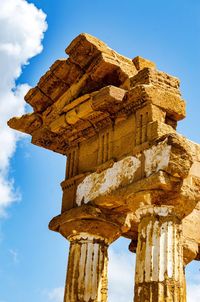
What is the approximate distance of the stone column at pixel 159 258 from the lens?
1041 cm

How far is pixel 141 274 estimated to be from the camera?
423 inches

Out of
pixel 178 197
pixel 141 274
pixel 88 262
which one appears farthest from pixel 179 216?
pixel 88 262

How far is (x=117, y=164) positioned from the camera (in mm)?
12148

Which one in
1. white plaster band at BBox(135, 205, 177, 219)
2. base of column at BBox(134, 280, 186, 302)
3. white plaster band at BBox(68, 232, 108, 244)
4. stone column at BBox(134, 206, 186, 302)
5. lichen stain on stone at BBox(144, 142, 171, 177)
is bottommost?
base of column at BBox(134, 280, 186, 302)

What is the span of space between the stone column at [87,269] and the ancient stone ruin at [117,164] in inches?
0.8

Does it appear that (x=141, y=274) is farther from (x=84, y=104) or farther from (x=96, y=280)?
(x=84, y=104)

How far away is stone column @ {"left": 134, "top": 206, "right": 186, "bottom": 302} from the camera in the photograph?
34.2ft

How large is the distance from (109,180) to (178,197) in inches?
65.6

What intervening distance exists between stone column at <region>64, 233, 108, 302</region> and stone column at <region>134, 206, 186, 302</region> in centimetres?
163

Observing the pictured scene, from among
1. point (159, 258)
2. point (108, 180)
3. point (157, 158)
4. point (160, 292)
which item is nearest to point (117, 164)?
point (108, 180)

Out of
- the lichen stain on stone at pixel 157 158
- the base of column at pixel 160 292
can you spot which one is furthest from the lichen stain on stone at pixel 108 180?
the base of column at pixel 160 292

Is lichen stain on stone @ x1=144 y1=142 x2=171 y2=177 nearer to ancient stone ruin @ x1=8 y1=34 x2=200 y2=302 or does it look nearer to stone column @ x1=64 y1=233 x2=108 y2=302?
ancient stone ruin @ x1=8 y1=34 x2=200 y2=302

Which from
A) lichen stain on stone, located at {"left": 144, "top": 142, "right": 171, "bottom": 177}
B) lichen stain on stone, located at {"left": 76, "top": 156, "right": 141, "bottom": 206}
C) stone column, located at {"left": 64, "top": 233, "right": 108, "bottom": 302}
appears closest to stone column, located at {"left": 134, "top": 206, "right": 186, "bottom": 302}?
lichen stain on stone, located at {"left": 144, "top": 142, "right": 171, "bottom": 177}

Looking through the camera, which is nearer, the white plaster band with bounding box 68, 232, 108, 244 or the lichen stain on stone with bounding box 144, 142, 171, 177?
the lichen stain on stone with bounding box 144, 142, 171, 177
